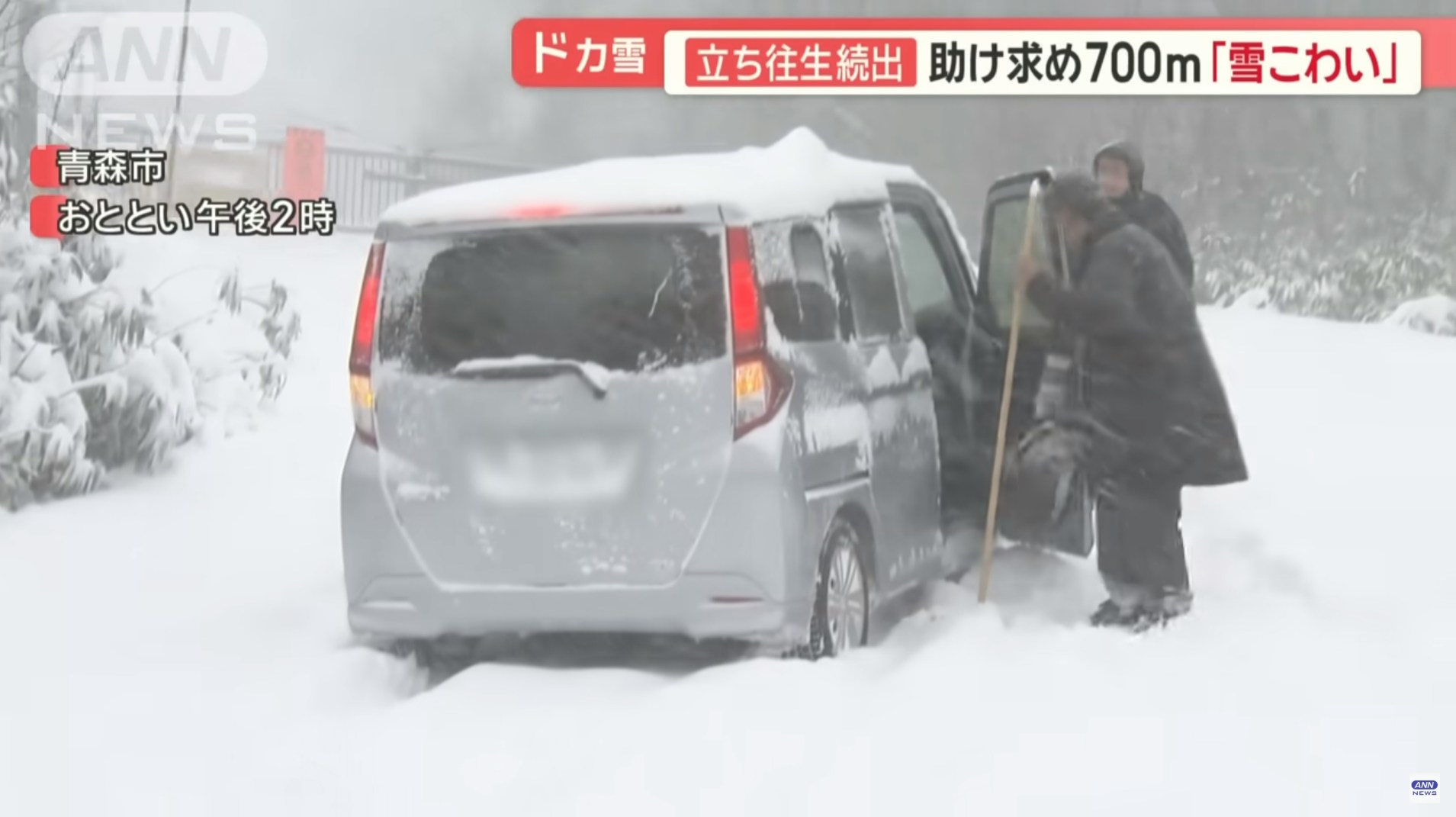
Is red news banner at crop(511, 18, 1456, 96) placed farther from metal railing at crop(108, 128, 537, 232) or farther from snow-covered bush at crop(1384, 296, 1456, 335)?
snow-covered bush at crop(1384, 296, 1456, 335)

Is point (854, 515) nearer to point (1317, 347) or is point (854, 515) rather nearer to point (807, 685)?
point (807, 685)

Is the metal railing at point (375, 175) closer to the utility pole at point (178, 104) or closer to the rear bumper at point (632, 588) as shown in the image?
the utility pole at point (178, 104)

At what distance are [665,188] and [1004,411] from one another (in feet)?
4.16

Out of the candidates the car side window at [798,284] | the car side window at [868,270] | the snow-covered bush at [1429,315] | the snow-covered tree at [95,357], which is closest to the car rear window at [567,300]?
the car side window at [798,284]

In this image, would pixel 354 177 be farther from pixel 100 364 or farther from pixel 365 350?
pixel 100 364

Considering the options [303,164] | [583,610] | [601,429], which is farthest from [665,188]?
[303,164]

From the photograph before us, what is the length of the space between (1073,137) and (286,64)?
210 cm

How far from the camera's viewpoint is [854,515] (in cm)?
448

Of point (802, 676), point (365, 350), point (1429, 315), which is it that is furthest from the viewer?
point (1429, 315)

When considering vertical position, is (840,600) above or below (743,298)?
below

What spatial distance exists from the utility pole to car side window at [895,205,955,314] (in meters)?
1.90

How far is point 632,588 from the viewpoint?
4117 mm

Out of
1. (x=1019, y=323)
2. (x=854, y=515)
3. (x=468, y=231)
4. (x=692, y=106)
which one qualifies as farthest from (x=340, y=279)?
(x=1019, y=323)

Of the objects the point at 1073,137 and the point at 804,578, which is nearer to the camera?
the point at 804,578
